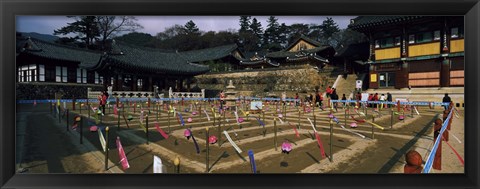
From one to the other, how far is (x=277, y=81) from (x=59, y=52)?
2453 centimetres

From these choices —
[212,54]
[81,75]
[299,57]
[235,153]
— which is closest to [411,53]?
[299,57]

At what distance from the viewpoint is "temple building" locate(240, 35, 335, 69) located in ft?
103

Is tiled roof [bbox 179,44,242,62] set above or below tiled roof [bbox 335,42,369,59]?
above

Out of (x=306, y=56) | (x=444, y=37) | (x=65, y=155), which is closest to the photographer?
(x=65, y=155)

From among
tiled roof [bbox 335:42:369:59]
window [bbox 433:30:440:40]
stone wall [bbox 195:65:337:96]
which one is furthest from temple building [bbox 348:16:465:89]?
stone wall [bbox 195:65:337:96]

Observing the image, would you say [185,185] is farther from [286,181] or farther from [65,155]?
[65,155]

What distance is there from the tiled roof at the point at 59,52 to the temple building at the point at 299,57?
21.0 meters

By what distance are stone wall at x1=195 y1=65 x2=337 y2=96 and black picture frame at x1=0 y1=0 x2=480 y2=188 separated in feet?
75.1

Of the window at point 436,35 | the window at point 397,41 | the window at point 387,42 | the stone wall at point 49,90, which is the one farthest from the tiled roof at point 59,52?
the window at point 436,35

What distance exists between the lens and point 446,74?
15930 millimetres

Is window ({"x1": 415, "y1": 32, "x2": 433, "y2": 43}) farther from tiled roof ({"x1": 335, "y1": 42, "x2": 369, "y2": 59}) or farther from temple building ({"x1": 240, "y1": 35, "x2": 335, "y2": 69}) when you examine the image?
temple building ({"x1": 240, "y1": 35, "x2": 335, "y2": 69})
